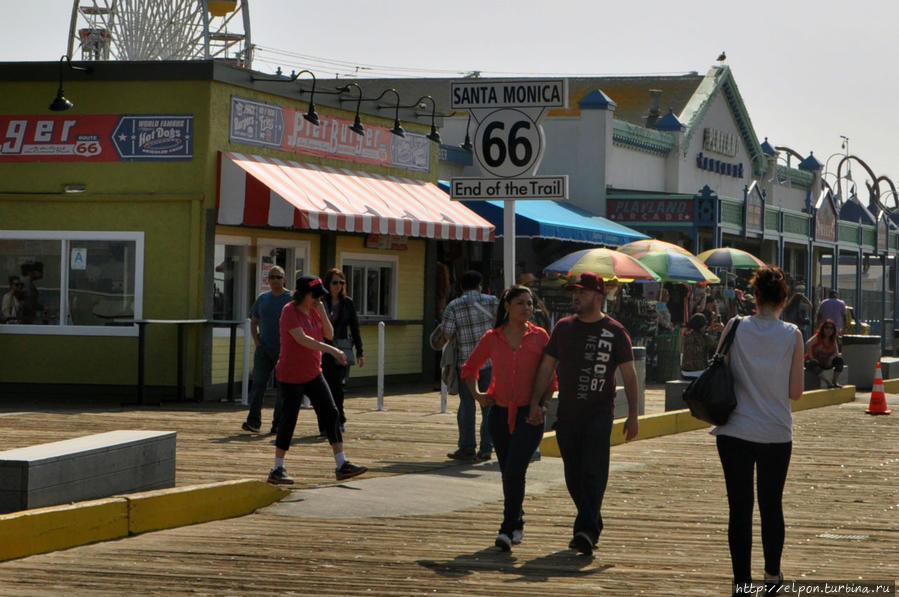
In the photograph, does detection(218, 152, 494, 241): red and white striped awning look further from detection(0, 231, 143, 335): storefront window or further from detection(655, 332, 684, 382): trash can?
detection(655, 332, 684, 382): trash can

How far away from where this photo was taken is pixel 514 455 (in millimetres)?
9164

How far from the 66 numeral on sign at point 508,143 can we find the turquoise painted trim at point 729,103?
26.2m

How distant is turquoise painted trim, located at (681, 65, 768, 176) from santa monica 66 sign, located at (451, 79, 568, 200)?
85.9 feet

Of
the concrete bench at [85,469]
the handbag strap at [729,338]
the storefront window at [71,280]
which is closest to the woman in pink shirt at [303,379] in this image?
the concrete bench at [85,469]

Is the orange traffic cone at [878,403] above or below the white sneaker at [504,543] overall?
above

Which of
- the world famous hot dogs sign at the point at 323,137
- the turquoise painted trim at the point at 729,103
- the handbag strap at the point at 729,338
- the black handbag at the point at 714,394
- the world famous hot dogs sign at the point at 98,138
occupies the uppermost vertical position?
the turquoise painted trim at the point at 729,103

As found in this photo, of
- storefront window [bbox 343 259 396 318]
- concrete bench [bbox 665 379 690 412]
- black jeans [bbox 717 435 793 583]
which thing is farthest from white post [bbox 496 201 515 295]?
storefront window [bbox 343 259 396 318]

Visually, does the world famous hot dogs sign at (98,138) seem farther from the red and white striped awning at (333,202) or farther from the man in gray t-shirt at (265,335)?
the man in gray t-shirt at (265,335)

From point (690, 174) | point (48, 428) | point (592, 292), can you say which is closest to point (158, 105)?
point (48, 428)

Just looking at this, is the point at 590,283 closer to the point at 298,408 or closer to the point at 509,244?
the point at 298,408

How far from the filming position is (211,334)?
1986 cm

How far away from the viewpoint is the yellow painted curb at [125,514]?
28.3 ft

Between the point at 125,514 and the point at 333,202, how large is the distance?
11.4 m

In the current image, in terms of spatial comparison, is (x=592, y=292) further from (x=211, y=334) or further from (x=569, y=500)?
(x=211, y=334)
